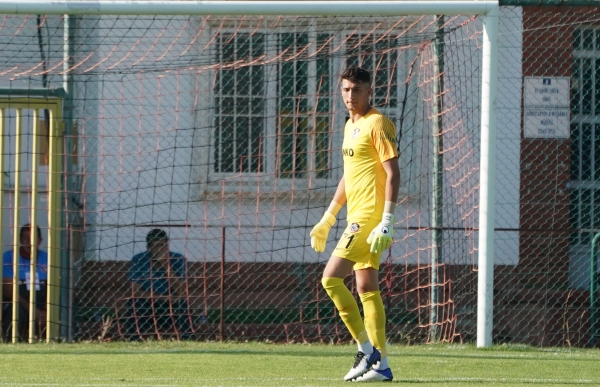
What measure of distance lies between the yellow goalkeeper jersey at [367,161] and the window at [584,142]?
6158 mm

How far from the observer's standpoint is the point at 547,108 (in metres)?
11.2

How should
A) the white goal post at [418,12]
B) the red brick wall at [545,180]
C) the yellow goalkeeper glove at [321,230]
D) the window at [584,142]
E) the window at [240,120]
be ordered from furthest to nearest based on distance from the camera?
the window at [584,142] < the red brick wall at [545,180] < the window at [240,120] < the white goal post at [418,12] < the yellow goalkeeper glove at [321,230]

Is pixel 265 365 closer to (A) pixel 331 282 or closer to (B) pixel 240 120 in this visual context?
(A) pixel 331 282

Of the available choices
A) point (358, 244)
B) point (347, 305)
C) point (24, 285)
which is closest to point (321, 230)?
point (358, 244)

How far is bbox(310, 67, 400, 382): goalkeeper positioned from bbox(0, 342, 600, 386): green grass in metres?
0.27

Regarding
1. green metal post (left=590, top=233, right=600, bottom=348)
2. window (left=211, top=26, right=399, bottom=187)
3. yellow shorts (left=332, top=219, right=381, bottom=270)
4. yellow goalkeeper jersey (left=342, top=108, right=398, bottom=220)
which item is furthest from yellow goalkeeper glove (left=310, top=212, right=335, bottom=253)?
green metal post (left=590, top=233, right=600, bottom=348)

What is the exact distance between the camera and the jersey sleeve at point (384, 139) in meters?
6.65

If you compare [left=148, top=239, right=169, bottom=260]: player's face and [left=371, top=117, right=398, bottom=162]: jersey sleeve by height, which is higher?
[left=371, top=117, right=398, bottom=162]: jersey sleeve

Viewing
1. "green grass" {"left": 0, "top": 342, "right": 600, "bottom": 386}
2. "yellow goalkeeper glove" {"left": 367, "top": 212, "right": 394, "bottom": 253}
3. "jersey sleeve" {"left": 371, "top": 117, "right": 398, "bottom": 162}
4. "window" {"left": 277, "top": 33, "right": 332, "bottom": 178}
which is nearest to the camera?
"yellow goalkeeper glove" {"left": 367, "top": 212, "right": 394, "bottom": 253}

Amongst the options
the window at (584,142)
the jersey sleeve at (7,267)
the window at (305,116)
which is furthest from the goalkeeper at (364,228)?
the window at (584,142)

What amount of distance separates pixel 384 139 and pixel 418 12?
262cm

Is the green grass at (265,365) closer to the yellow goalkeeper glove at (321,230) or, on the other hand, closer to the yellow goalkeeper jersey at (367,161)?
the yellow goalkeeper glove at (321,230)

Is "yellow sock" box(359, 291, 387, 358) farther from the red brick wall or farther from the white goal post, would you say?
the red brick wall

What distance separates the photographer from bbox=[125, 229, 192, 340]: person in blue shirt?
34.8 ft
